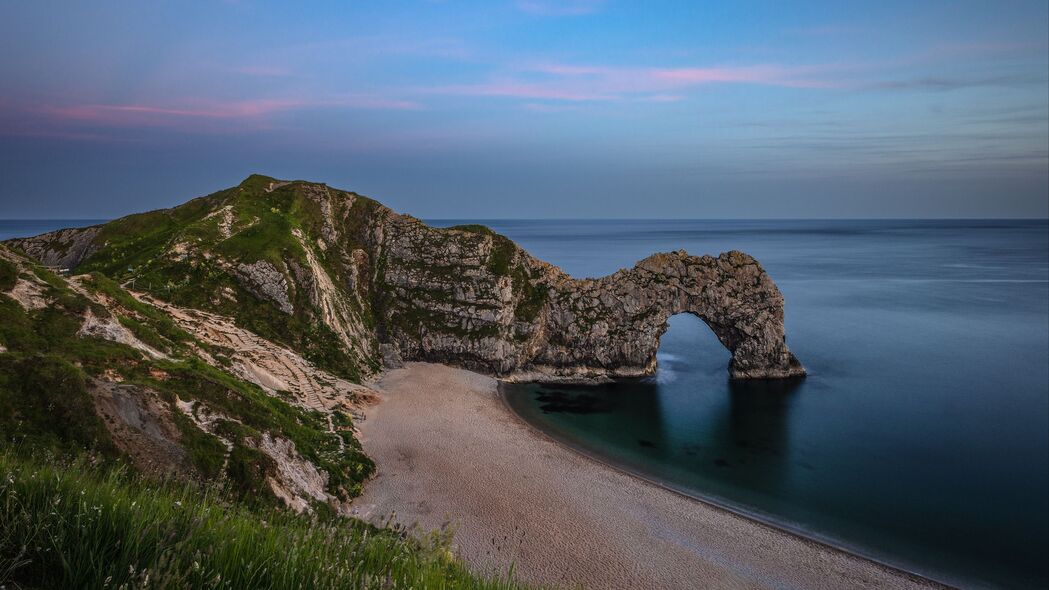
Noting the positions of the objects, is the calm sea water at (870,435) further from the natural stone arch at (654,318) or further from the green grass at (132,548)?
the green grass at (132,548)

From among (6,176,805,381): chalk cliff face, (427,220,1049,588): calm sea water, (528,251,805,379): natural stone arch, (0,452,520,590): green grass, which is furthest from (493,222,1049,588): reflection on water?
(0,452,520,590): green grass

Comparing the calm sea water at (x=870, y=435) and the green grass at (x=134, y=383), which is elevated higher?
the green grass at (x=134, y=383)

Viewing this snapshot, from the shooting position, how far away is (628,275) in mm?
68625

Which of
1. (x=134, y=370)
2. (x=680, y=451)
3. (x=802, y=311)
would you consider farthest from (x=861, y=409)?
(x=134, y=370)

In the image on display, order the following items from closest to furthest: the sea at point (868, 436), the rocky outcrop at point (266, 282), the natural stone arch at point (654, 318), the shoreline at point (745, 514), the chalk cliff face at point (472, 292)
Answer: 1. the shoreline at point (745, 514)
2. the sea at point (868, 436)
3. the rocky outcrop at point (266, 282)
4. the chalk cliff face at point (472, 292)
5. the natural stone arch at point (654, 318)

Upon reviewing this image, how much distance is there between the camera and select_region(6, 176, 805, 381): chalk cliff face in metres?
62.0

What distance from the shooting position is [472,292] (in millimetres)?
66062

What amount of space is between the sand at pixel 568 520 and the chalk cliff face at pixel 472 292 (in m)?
20.0

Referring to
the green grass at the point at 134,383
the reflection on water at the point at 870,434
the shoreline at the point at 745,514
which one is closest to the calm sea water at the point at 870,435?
the reflection on water at the point at 870,434

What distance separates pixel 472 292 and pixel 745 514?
1610 inches

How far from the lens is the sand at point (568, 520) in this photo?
2758 centimetres

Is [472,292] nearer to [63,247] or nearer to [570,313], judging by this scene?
[570,313]

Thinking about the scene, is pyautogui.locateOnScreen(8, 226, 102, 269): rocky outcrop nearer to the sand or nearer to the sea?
the sand

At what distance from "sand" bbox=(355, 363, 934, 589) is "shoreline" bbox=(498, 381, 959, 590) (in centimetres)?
41
